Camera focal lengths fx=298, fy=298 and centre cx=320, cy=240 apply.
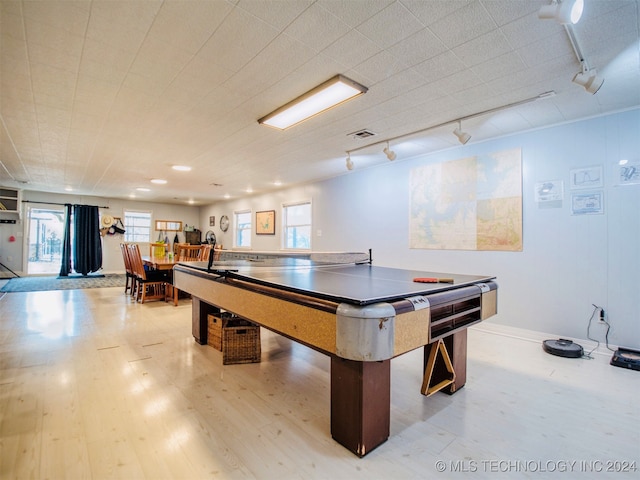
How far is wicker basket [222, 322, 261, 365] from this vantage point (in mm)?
2756

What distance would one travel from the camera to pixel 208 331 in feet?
10.7

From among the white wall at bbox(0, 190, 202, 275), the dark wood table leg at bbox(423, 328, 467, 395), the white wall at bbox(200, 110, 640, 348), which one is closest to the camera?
the dark wood table leg at bbox(423, 328, 467, 395)

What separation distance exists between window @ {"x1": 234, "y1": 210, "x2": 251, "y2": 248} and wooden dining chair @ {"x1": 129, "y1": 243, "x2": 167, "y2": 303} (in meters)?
3.24

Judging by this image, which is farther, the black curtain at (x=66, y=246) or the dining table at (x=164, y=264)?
the black curtain at (x=66, y=246)

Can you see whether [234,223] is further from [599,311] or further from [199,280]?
[599,311]

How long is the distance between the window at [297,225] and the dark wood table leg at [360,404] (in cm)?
518

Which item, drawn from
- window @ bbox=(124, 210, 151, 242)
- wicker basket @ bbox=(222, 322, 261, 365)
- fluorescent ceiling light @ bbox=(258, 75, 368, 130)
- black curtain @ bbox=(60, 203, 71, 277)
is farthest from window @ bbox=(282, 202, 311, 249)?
black curtain @ bbox=(60, 203, 71, 277)

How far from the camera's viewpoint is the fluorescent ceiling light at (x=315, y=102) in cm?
253

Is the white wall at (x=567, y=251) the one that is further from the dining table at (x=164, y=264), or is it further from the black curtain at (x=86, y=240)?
the black curtain at (x=86, y=240)

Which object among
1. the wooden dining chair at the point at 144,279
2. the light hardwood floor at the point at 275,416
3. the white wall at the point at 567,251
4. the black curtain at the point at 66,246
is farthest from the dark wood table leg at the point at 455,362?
the black curtain at the point at 66,246

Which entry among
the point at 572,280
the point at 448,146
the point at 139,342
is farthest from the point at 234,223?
the point at 572,280

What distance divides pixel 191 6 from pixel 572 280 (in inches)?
169

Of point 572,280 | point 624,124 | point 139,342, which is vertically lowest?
point 139,342

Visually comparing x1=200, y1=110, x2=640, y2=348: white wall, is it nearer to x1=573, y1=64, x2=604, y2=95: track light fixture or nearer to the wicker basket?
x1=573, y1=64, x2=604, y2=95: track light fixture
